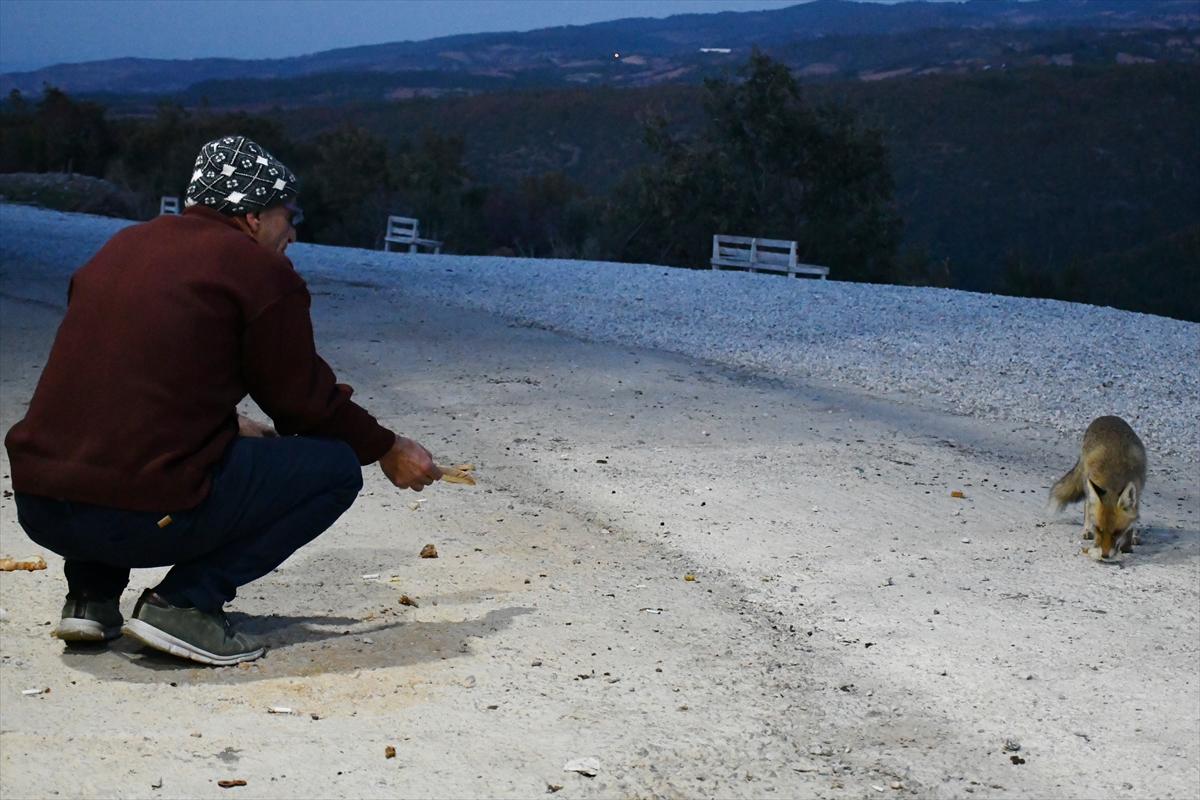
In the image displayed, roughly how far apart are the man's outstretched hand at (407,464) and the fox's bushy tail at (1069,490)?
3.33 meters

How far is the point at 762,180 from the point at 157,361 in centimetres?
3048

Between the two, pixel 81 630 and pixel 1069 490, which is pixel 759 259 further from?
pixel 81 630

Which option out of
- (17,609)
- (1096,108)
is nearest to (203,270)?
(17,609)

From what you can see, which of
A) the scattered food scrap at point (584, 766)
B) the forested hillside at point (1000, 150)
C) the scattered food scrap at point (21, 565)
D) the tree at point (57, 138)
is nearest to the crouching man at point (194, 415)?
the scattered food scrap at point (584, 766)

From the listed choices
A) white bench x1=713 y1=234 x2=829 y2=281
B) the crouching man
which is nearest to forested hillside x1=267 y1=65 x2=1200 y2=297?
white bench x1=713 y1=234 x2=829 y2=281

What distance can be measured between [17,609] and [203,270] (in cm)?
179

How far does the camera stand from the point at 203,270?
133 inches

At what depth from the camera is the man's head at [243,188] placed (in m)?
3.58

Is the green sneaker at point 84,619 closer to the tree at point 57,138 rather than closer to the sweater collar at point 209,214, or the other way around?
the sweater collar at point 209,214

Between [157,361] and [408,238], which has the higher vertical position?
[157,361]

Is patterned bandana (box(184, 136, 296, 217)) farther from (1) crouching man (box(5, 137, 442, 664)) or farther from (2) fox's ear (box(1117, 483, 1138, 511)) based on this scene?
(2) fox's ear (box(1117, 483, 1138, 511))

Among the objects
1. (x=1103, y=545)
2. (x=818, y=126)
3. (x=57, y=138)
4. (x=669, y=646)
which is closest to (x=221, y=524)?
(x=669, y=646)

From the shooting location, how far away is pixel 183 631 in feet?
12.3

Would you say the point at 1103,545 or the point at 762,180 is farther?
the point at 762,180
